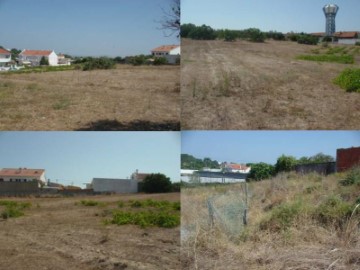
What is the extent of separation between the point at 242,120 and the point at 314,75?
129cm

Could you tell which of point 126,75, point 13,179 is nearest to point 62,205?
point 13,179

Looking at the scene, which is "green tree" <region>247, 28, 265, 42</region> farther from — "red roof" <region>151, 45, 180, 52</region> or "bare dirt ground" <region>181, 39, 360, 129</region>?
"red roof" <region>151, 45, 180, 52</region>

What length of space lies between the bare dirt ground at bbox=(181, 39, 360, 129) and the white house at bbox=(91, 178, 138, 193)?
0.96 m

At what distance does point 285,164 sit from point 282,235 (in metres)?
1.06

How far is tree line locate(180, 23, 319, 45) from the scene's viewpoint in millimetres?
4707

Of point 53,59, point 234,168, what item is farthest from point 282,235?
point 53,59

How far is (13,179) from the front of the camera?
4742 millimetres

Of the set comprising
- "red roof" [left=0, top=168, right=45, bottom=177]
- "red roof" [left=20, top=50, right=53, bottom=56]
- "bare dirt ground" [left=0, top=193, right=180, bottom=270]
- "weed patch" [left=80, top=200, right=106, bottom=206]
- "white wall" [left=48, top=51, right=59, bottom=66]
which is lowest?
"bare dirt ground" [left=0, top=193, right=180, bottom=270]

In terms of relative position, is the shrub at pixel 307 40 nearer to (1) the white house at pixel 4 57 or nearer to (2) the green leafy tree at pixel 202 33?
(2) the green leafy tree at pixel 202 33

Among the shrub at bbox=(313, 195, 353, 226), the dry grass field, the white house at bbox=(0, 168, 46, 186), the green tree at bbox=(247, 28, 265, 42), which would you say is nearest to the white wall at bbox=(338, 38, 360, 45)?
the green tree at bbox=(247, 28, 265, 42)

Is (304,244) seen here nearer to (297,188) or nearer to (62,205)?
(297,188)

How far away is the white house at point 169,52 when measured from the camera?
4.82m

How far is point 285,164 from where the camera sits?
17.9 feet

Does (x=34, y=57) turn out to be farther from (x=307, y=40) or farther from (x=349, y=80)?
(x=349, y=80)
